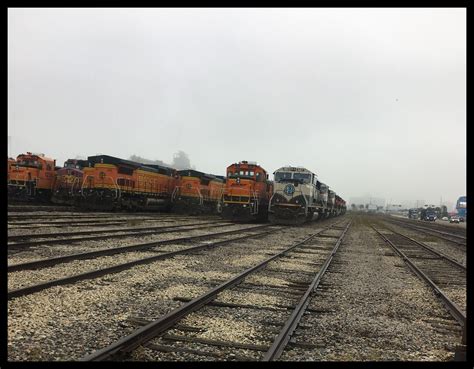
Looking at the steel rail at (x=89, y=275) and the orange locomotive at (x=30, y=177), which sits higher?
the orange locomotive at (x=30, y=177)

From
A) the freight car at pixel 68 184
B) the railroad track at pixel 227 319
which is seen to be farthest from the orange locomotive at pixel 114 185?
the railroad track at pixel 227 319

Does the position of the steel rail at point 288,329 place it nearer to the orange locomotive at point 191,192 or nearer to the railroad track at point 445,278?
the railroad track at point 445,278

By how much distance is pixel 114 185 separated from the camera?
25406 millimetres

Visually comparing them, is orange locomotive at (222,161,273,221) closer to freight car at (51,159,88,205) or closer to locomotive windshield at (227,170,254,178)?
locomotive windshield at (227,170,254,178)

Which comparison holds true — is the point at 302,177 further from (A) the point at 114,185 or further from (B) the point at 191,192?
(A) the point at 114,185

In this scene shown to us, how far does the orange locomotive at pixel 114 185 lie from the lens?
25.4 meters

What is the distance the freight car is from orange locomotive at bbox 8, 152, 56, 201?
65 cm

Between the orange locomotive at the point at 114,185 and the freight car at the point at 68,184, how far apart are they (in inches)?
39.8

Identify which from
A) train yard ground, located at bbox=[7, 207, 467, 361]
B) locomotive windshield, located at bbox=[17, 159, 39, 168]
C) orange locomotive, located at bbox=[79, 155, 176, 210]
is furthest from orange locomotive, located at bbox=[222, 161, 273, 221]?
train yard ground, located at bbox=[7, 207, 467, 361]

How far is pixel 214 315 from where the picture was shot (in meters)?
5.15

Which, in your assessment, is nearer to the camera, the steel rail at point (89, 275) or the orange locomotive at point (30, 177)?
the steel rail at point (89, 275)

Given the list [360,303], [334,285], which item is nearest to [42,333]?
[360,303]
